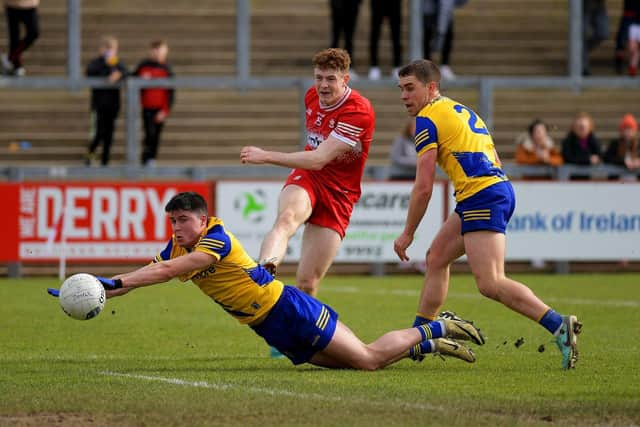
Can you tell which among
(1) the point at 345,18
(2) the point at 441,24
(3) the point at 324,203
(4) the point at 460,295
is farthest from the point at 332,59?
(2) the point at 441,24

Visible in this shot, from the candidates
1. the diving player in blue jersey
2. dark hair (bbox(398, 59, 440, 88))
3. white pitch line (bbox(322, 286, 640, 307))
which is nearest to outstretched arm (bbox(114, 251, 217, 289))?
the diving player in blue jersey

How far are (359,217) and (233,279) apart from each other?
10.3 meters

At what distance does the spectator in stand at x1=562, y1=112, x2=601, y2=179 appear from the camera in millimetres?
21016

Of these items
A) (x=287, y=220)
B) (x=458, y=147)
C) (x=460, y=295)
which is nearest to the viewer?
(x=458, y=147)

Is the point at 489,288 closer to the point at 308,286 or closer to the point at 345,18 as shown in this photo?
the point at 308,286

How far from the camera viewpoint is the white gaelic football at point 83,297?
8773 millimetres

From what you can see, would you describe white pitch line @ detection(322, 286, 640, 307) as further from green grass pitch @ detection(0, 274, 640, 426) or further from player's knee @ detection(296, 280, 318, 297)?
player's knee @ detection(296, 280, 318, 297)

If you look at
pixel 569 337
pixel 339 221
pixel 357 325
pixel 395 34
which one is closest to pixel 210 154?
pixel 395 34

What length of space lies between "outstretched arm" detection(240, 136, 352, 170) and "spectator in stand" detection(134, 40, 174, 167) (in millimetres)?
9889

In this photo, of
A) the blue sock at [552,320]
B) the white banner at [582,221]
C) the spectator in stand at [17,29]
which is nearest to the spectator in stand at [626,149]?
the white banner at [582,221]

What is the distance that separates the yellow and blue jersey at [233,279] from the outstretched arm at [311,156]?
840 millimetres

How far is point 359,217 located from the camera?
19.6 metres

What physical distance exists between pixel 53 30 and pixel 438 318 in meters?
17.2

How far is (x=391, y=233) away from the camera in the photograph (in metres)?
Answer: 19.7
